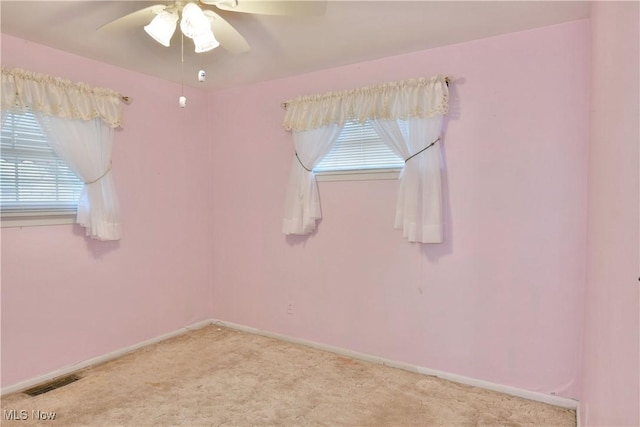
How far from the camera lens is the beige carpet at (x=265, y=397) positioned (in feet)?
7.42

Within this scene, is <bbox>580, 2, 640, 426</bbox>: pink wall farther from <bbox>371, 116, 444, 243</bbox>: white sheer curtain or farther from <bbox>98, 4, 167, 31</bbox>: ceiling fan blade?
<bbox>98, 4, 167, 31</bbox>: ceiling fan blade

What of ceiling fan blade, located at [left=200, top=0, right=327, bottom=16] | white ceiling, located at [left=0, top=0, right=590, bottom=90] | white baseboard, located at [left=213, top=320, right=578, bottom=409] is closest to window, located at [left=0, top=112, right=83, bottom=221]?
white ceiling, located at [left=0, top=0, right=590, bottom=90]

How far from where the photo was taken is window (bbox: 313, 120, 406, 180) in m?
2.99

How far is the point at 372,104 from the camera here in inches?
115

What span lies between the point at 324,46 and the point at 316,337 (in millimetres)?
2311

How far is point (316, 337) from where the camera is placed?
3379mm

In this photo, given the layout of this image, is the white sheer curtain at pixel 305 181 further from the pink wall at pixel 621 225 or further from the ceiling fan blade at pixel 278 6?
the pink wall at pixel 621 225

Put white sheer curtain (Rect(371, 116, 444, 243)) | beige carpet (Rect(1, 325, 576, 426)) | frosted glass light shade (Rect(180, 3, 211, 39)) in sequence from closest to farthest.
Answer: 1. frosted glass light shade (Rect(180, 3, 211, 39))
2. beige carpet (Rect(1, 325, 576, 426))
3. white sheer curtain (Rect(371, 116, 444, 243))

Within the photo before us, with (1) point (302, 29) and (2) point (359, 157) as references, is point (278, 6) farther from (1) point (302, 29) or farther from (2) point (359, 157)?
(2) point (359, 157)

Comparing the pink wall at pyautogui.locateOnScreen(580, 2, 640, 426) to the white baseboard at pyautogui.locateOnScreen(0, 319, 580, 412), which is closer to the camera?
the pink wall at pyautogui.locateOnScreen(580, 2, 640, 426)

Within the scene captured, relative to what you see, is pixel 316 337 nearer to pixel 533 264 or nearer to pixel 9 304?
pixel 533 264

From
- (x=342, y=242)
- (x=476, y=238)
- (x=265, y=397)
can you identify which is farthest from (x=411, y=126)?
(x=265, y=397)

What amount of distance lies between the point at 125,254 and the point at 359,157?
2061 mm
